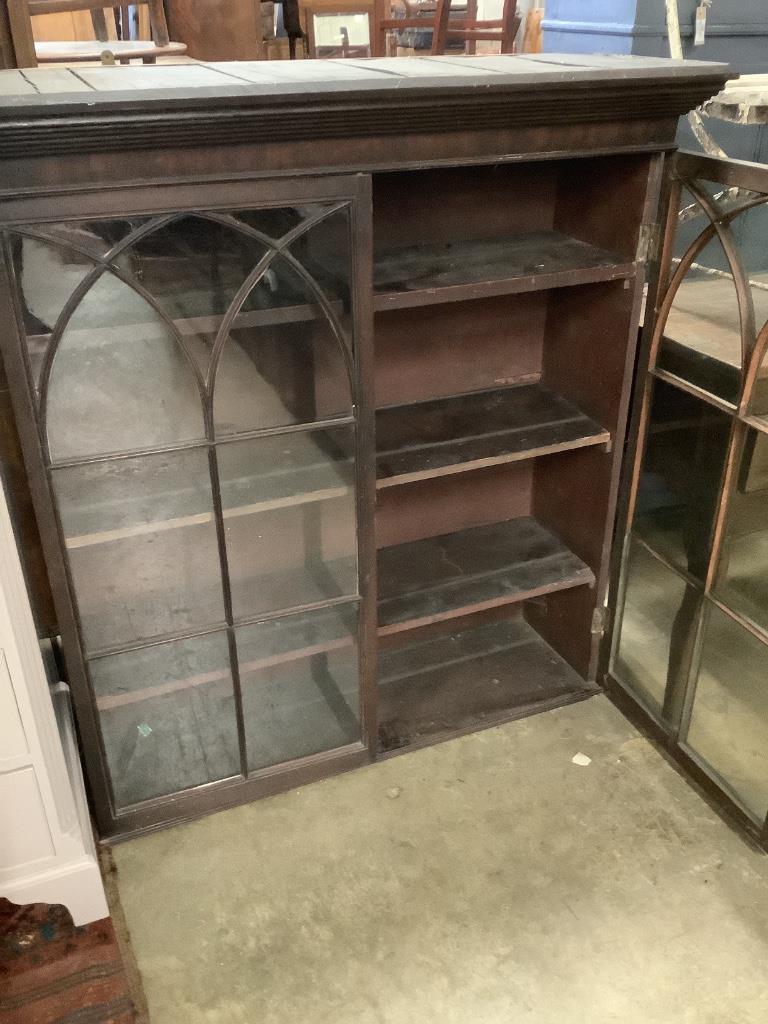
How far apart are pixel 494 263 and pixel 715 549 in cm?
70

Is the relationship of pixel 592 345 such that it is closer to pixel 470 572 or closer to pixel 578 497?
pixel 578 497

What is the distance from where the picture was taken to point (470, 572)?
1974mm

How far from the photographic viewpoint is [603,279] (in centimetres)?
163

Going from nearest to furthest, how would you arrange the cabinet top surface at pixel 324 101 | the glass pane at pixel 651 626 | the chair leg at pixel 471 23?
the cabinet top surface at pixel 324 101, the glass pane at pixel 651 626, the chair leg at pixel 471 23

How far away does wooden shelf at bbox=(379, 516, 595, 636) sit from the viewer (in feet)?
6.09

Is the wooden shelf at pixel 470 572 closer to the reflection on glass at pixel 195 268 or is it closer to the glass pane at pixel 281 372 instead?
the glass pane at pixel 281 372

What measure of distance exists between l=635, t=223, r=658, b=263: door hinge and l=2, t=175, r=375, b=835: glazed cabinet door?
57 centimetres

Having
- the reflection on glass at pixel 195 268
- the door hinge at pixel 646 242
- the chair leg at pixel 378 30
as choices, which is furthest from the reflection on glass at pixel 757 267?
the chair leg at pixel 378 30

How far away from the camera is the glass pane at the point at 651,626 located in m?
1.82

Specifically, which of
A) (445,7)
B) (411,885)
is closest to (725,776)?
(411,885)

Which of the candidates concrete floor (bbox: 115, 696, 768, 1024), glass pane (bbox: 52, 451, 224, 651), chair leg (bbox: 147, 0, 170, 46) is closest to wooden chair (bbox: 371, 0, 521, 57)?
chair leg (bbox: 147, 0, 170, 46)

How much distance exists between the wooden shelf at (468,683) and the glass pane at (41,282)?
1.13 m

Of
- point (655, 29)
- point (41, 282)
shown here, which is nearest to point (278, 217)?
point (41, 282)

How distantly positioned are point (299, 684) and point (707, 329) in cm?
107
